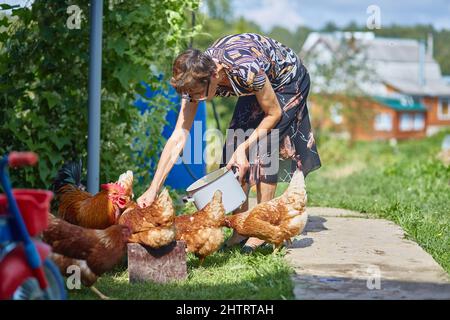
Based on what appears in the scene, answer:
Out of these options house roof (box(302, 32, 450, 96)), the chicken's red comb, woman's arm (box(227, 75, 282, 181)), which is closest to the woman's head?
woman's arm (box(227, 75, 282, 181))

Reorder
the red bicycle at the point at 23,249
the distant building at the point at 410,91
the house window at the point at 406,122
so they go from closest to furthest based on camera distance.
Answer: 1. the red bicycle at the point at 23,249
2. the distant building at the point at 410,91
3. the house window at the point at 406,122

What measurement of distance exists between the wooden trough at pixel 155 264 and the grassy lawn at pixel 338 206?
77 mm

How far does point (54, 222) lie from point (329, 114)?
15987 millimetres

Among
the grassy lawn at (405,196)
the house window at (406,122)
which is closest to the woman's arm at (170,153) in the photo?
the grassy lawn at (405,196)

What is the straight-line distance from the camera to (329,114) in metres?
19.6

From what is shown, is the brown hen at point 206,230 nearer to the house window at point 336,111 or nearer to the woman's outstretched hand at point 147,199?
the woman's outstretched hand at point 147,199

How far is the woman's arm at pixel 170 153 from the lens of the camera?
4.72 metres

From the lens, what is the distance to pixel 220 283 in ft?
14.2

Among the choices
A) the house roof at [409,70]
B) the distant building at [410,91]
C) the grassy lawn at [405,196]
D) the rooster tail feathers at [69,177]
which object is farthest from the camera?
the house roof at [409,70]

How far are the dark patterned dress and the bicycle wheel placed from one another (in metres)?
1.96

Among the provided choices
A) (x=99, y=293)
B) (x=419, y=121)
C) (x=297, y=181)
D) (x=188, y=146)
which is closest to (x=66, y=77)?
(x=188, y=146)

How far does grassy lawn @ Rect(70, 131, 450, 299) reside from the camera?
4.10 metres

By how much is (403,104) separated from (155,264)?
2799cm
